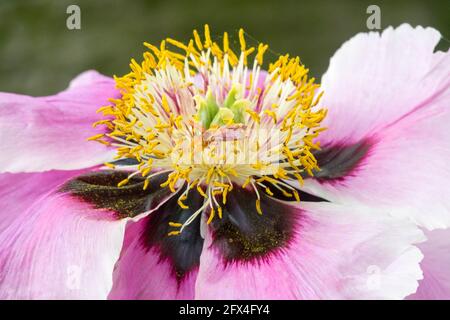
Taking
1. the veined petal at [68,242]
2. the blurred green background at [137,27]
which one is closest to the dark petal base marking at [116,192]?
the veined petal at [68,242]

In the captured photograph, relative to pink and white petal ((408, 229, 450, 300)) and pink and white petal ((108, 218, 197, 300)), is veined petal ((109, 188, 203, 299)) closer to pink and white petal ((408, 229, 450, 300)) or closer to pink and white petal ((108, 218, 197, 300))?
pink and white petal ((108, 218, 197, 300))

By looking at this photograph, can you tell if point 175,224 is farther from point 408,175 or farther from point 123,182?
point 408,175

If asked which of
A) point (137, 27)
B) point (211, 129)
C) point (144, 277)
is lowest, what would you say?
point (144, 277)

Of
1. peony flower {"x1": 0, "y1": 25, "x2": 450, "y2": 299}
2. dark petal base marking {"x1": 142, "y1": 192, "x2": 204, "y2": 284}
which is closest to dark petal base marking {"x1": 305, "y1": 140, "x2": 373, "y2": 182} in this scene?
peony flower {"x1": 0, "y1": 25, "x2": 450, "y2": 299}

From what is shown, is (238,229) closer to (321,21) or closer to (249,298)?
(249,298)

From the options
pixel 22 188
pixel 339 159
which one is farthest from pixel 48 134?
pixel 339 159

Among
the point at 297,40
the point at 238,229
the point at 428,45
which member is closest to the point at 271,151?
the point at 238,229

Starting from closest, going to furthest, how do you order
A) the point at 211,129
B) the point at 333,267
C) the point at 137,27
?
the point at 333,267 → the point at 211,129 → the point at 137,27

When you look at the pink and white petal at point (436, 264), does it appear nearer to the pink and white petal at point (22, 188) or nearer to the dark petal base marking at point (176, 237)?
the dark petal base marking at point (176, 237)
